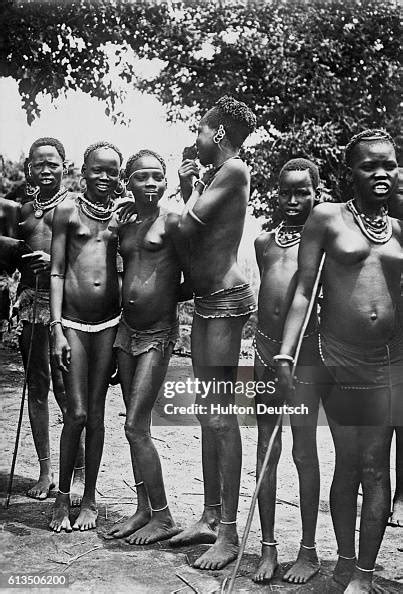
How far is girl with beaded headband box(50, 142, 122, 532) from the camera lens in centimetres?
380

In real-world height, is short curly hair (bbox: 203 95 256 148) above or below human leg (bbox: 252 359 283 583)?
above

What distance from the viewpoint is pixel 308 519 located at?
10.7ft

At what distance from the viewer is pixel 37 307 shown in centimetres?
437

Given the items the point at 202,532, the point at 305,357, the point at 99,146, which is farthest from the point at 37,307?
the point at 305,357

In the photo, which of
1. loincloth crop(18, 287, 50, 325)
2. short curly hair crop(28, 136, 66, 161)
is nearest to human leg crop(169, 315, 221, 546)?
loincloth crop(18, 287, 50, 325)

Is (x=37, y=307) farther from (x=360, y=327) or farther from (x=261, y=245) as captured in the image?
(x=360, y=327)

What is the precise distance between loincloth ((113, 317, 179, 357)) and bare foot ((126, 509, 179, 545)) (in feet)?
2.83

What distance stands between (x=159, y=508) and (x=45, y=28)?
279 cm

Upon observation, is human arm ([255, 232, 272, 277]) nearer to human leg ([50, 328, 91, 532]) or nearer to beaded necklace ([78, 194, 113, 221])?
beaded necklace ([78, 194, 113, 221])

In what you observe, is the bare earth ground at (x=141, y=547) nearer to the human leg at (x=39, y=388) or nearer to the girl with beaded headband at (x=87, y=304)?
the human leg at (x=39, y=388)

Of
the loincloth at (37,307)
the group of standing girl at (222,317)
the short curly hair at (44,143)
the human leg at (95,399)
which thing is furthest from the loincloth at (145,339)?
the short curly hair at (44,143)

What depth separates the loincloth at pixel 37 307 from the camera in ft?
14.3

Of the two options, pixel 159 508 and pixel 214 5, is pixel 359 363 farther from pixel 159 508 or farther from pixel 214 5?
pixel 214 5

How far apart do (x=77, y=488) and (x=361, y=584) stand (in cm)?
196
